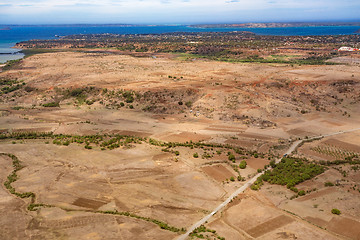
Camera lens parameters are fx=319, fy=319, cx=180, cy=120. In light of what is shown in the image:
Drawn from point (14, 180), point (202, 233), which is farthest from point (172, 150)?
point (14, 180)

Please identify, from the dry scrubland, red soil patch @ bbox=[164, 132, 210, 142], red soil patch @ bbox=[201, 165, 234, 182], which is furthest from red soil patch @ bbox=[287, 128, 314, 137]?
red soil patch @ bbox=[201, 165, 234, 182]

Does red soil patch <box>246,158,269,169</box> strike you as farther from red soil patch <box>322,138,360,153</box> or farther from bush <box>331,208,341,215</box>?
red soil patch <box>322,138,360,153</box>

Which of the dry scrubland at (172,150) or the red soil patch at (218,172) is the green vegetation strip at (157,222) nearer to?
the dry scrubland at (172,150)

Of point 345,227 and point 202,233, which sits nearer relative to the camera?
point 202,233

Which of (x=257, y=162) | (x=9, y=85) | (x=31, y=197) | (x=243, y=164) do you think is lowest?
(x=257, y=162)

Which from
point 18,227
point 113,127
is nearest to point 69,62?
point 113,127

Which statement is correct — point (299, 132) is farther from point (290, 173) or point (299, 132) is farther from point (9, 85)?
point (9, 85)

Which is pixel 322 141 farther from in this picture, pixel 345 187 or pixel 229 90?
pixel 229 90
